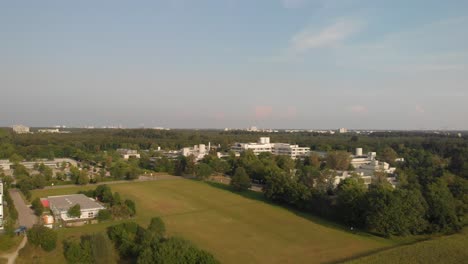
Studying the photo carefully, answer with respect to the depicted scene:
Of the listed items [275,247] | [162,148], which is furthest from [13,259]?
[162,148]

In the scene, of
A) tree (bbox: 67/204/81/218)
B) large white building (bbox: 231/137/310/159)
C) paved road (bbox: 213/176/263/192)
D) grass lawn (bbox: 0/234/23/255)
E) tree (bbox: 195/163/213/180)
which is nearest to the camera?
grass lawn (bbox: 0/234/23/255)

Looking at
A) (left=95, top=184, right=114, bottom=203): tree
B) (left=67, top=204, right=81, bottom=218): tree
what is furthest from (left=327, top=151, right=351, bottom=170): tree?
(left=67, top=204, right=81, bottom=218): tree

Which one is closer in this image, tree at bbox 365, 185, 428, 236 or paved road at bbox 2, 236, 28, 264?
paved road at bbox 2, 236, 28, 264

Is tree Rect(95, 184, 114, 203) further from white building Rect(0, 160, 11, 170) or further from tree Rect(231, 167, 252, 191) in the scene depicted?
white building Rect(0, 160, 11, 170)

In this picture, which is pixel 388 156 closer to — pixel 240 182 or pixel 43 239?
pixel 240 182

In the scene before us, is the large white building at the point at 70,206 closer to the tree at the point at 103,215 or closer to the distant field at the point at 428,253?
the tree at the point at 103,215

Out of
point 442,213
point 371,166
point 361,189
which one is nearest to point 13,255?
point 361,189
